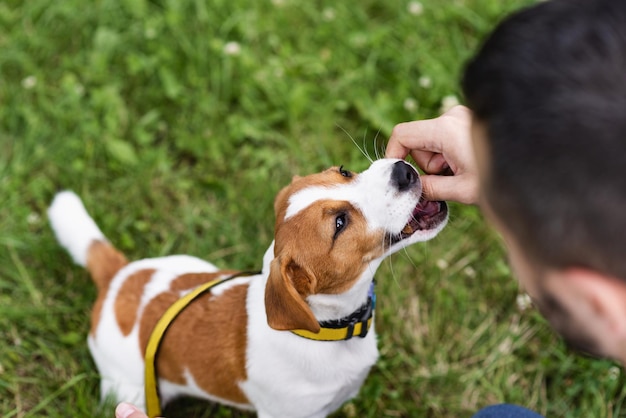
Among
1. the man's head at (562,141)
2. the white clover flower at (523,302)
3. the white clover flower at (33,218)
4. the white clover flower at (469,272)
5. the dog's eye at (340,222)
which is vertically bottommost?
the white clover flower at (523,302)

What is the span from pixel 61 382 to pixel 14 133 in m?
1.69

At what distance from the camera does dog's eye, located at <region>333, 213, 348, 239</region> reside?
248 cm

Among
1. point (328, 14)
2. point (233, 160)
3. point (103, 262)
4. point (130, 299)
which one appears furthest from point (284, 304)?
point (328, 14)

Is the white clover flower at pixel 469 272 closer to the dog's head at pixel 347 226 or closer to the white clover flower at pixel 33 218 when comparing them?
the dog's head at pixel 347 226

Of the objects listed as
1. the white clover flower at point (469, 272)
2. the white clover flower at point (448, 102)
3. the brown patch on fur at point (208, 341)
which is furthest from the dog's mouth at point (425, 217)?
the white clover flower at point (448, 102)

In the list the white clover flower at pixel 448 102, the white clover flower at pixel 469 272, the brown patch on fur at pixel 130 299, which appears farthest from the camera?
the white clover flower at pixel 448 102

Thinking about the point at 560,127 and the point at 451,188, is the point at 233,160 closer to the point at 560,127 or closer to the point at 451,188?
the point at 451,188

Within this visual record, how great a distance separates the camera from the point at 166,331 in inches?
110

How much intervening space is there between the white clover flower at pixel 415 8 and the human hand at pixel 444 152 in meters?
2.18

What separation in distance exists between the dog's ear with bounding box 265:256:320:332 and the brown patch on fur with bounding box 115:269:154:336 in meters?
0.83

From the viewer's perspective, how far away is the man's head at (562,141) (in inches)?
44.0

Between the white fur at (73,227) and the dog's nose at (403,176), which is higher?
the dog's nose at (403,176)

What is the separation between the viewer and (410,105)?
4.07m

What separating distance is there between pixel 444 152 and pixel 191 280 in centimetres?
128
